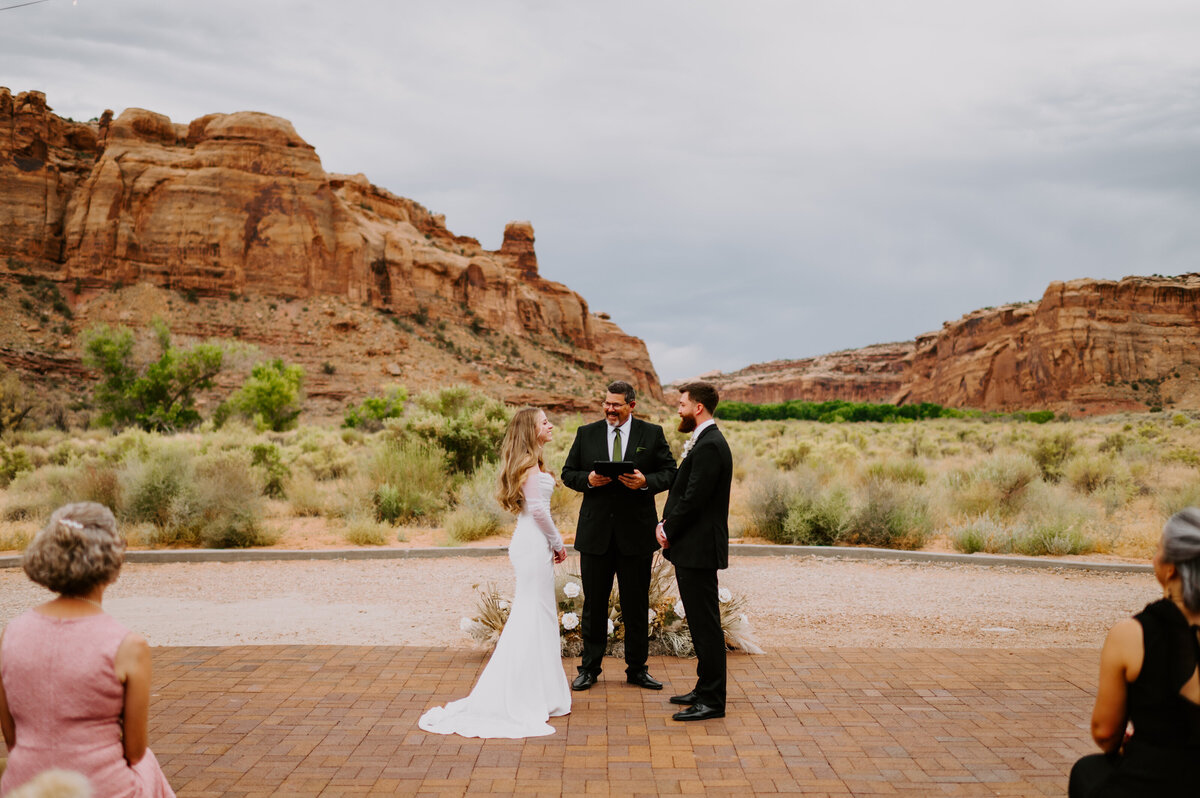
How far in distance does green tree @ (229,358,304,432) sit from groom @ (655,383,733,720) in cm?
3908

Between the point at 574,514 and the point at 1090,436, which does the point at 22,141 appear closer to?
the point at 574,514

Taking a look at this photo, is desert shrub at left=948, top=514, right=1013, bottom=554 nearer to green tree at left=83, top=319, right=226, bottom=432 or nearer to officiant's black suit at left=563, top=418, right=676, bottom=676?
officiant's black suit at left=563, top=418, right=676, bottom=676

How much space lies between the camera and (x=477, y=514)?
1452cm

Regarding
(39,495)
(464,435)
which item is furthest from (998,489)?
(39,495)

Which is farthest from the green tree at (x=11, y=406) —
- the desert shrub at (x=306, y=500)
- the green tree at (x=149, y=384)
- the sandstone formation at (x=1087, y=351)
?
the sandstone formation at (x=1087, y=351)

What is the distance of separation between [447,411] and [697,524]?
56.2ft

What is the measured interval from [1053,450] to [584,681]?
19.7 meters

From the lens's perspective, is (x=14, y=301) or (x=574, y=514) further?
(x=14, y=301)

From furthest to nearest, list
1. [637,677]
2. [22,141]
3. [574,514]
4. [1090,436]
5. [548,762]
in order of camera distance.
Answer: [22,141]
[1090,436]
[574,514]
[637,677]
[548,762]

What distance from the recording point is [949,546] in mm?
13711

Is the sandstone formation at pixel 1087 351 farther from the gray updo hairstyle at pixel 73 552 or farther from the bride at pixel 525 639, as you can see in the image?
the gray updo hairstyle at pixel 73 552

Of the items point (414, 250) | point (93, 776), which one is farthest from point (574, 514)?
point (414, 250)

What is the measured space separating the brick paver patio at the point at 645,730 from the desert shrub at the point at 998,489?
9.38 metres

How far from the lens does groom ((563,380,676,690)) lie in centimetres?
596
